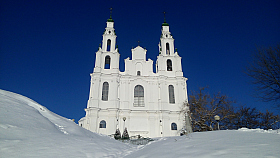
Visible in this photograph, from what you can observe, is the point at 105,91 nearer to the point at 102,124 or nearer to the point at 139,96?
the point at 102,124

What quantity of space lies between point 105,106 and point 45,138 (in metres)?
24.7

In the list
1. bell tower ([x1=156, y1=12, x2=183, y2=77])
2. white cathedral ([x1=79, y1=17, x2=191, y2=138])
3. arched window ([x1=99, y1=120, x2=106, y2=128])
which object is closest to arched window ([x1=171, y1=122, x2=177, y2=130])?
white cathedral ([x1=79, y1=17, x2=191, y2=138])

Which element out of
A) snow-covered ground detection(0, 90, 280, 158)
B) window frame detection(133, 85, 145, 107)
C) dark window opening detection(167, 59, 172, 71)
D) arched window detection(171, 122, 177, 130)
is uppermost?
dark window opening detection(167, 59, 172, 71)

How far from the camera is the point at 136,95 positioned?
3356 centimetres

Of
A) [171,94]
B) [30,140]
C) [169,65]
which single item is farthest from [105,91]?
[30,140]

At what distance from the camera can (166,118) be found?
3122 cm

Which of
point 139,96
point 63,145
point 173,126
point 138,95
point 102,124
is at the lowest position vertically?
point 63,145

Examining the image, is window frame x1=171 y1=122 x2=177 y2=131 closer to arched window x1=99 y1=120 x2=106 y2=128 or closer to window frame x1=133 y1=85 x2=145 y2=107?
window frame x1=133 y1=85 x2=145 y2=107

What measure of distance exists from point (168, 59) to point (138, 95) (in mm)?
9381

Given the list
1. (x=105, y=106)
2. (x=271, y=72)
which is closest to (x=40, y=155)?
(x=271, y=72)

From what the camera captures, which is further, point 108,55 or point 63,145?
point 108,55

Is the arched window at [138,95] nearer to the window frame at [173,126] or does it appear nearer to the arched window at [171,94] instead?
the arched window at [171,94]

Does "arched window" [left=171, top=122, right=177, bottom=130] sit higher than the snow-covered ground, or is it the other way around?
"arched window" [left=171, top=122, right=177, bottom=130]

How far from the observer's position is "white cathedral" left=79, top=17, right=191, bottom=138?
3048 cm
